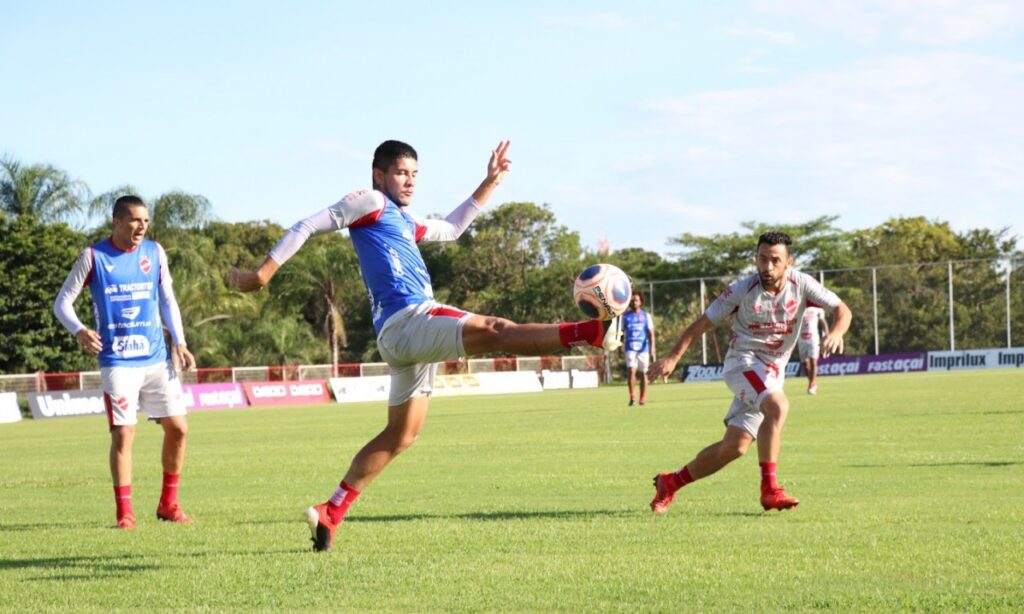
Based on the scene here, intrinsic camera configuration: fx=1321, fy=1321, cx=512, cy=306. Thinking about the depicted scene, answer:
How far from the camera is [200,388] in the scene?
45219 millimetres

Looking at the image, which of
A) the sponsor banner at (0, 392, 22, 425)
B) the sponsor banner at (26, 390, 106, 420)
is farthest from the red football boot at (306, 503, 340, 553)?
the sponsor banner at (26, 390, 106, 420)

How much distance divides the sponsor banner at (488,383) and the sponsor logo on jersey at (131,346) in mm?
39582

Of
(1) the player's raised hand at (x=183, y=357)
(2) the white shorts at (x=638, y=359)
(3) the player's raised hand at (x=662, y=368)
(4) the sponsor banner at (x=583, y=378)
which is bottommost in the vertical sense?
(4) the sponsor banner at (x=583, y=378)

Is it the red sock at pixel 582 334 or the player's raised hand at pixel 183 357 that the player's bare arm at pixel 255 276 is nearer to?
the red sock at pixel 582 334

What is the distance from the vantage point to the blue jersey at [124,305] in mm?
9836

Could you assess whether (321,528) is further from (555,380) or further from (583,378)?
(583,378)

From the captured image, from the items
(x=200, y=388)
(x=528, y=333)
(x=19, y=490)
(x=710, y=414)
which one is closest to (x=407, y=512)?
(x=528, y=333)

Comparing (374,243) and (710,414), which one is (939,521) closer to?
(374,243)

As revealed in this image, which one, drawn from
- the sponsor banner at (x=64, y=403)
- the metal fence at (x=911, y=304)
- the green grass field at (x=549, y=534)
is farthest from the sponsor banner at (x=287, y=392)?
the green grass field at (x=549, y=534)

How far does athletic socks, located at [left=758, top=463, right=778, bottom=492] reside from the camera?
935 cm

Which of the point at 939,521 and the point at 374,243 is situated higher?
the point at 374,243

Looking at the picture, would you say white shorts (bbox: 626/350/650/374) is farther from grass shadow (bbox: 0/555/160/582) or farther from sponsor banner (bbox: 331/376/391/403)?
grass shadow (bbox: 0/555/160/582)

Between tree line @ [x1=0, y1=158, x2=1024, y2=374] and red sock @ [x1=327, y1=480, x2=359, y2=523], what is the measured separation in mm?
44067

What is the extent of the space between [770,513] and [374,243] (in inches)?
138
